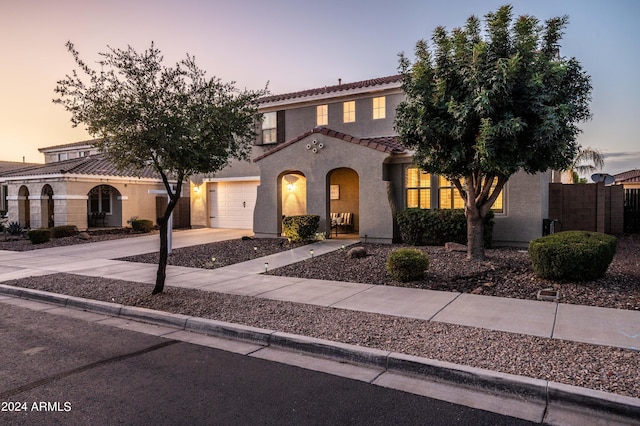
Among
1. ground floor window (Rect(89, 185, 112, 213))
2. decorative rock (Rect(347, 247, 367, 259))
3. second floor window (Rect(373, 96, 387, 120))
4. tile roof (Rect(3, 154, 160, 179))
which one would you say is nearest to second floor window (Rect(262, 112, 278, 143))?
second floor window (Rect(373, 96, 387, 120))

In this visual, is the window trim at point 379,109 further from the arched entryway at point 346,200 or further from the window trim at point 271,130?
the window trim at point 271,130

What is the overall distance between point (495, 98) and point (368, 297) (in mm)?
4778

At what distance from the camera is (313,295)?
8.21m

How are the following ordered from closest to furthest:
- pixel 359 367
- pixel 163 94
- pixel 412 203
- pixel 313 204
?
1. pixel 359 367
2. pixel 163 94
3. pixel 412 203
4. pixel 313 204

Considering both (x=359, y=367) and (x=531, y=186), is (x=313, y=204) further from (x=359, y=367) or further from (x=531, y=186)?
(x=359, y=367)

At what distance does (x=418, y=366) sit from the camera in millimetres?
4688

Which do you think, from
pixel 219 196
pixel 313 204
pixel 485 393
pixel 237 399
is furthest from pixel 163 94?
pixel 219 196

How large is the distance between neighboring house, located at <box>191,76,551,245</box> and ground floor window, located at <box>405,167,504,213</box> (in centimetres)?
3

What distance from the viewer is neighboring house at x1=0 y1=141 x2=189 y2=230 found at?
21406 millimetres

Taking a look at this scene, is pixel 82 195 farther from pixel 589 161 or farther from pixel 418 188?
pixel 589 161

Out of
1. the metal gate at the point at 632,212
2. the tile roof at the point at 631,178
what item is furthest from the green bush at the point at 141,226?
the tile roof at the point at 631,178

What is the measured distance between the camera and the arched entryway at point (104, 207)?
2467 cm

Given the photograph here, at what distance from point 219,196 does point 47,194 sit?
1044 centimetres

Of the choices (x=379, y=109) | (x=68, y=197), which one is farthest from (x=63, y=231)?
(x=379, y=109)
